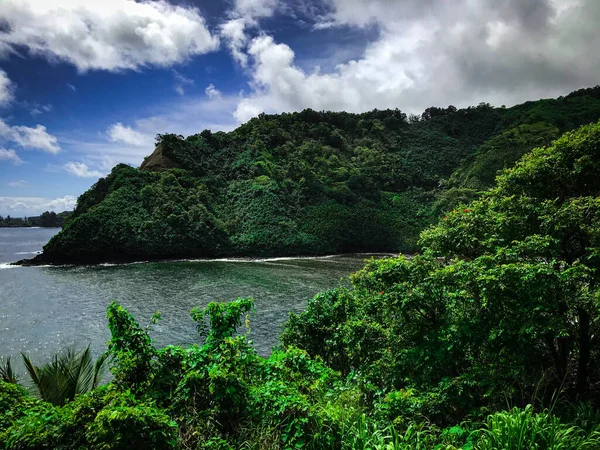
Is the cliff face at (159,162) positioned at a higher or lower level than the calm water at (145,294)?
higher

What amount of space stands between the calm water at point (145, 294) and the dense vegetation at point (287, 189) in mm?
5995

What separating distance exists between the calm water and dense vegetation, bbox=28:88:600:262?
236 inches

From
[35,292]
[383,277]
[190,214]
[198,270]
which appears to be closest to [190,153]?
[190,214]

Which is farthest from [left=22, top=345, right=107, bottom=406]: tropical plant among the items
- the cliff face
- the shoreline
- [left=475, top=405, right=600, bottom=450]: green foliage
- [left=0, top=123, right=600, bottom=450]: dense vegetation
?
the cliff face

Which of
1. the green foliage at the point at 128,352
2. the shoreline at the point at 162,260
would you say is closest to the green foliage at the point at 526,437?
the green foliage at the point at 128,352

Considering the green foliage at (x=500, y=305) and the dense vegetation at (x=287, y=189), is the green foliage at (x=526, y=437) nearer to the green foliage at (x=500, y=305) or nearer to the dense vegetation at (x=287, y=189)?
the green foliage at (x=500, y=305)

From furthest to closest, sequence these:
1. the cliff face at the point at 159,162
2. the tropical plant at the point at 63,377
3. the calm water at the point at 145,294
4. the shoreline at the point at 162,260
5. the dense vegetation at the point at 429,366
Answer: the cliff face at the point at 159,162 < the shoreline at the point at 162,260 < the calm water at the point at 145,294 < the tropical plant at the point at 63,377 < the dense vegetation at the point at 429,366

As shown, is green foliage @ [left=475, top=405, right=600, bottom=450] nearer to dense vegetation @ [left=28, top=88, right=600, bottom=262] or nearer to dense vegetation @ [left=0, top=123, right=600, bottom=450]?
dense vegetation @ [left=0, top=123, right=600, bottom=450]

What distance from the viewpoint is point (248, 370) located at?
6.18 metres

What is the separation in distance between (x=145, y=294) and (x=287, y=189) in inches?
1501

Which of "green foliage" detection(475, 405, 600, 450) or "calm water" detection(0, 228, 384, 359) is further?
"calm water" detection(0, 228, 384, 359)

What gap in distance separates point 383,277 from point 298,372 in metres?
3.12

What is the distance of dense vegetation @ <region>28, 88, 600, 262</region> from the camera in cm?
4838

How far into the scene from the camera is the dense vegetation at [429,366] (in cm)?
433
